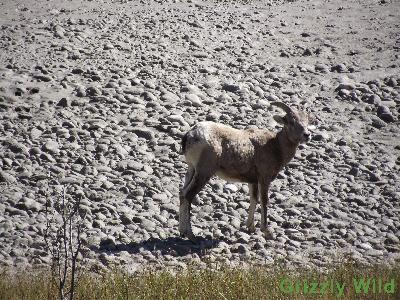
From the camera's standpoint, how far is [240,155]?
11.5 meters

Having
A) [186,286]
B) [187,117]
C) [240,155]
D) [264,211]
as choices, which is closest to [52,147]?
[187,117]

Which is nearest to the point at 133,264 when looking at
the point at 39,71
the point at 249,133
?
the point at 249,133

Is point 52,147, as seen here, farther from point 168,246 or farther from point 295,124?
point 295,124

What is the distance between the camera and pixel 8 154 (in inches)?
519

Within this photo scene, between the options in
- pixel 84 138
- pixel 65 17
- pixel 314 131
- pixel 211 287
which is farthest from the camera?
pixel 65 17

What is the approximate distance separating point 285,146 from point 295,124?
0.45 metres

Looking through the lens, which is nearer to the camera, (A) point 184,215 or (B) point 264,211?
(A) point 184,215

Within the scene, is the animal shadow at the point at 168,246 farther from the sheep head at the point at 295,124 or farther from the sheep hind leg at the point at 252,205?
the sheep head at the point at 295,124

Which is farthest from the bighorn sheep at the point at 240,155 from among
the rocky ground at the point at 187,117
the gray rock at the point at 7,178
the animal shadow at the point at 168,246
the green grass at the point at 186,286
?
the gray rock at the point at 7,178

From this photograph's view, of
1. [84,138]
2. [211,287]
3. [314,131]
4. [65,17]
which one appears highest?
[65,17]

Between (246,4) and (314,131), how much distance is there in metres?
9.81

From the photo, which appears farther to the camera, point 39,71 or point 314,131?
point 39,71

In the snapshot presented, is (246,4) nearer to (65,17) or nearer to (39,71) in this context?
(65,17)

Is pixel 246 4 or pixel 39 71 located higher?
pixel 246 4
